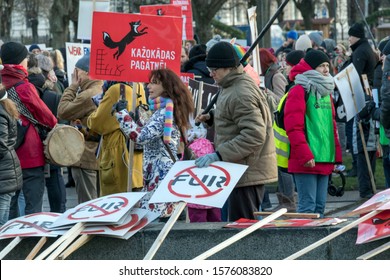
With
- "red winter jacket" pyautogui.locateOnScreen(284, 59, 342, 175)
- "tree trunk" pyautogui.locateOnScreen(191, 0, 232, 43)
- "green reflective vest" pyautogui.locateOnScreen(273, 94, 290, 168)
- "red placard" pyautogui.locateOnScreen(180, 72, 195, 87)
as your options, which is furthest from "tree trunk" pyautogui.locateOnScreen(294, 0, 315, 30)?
"red winter jacket" pyautogui.locateOnScreen(284, 59, 342, 175)

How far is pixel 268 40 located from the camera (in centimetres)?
2875

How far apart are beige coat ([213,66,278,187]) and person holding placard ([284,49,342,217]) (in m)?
0.92

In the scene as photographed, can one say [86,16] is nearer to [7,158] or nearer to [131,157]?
[131,157]

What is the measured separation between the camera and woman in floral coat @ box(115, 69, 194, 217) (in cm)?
809

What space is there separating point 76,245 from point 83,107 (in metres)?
4.03

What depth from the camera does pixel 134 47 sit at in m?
9.10

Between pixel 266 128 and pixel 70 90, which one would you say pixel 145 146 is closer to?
pixel 266 128

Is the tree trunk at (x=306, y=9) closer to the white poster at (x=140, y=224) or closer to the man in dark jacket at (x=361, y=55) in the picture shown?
the man in dark jacket at (x=361, y=55)

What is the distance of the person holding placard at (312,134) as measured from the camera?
8727 mm

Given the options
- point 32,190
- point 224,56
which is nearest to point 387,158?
point 32,190

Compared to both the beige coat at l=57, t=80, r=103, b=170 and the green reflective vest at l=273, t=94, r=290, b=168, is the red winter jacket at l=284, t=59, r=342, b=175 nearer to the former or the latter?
the green reflective vest at l=273, t=94, r=290, b=168

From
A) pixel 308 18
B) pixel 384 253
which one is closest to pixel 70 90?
pixel 384 253

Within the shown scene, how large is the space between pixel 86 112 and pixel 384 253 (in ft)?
15.3

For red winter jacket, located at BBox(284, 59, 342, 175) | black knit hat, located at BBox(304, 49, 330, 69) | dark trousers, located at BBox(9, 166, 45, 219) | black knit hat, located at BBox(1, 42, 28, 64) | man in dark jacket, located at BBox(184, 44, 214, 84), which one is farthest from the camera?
man in dark jacket, located at BBox(184, 44, 214, 84)
